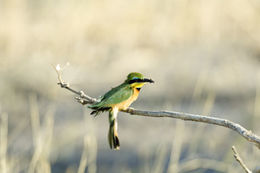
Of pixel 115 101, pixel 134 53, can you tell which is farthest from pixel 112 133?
pixel 134 53

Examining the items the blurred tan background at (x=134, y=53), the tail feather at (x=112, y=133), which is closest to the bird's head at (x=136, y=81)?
the tail feather at (x=112, y=133)

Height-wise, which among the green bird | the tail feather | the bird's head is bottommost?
the tail feather

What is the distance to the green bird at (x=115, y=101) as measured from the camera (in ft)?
7.67

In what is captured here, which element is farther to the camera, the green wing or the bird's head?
the bird's head

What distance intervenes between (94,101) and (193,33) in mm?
6933

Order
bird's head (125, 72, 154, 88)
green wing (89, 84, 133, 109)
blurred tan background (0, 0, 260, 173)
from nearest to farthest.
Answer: green wing (89, 84, 133, 109) → bird's head (125, 72, 154, 88) → blurred tan background (0, 0, 260, 173)

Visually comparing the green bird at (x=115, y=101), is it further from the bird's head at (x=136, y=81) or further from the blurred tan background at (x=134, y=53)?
the blurred tan background at (x=134, y=53)

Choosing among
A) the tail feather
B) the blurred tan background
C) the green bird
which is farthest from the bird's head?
the blurred tan background

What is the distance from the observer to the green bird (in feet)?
7.67

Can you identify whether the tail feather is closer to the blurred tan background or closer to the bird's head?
the bird's head

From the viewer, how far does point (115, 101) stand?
2377mm

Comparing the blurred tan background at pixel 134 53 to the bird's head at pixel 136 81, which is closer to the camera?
the bird's head at pixel 136 81

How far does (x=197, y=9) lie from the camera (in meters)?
9.06

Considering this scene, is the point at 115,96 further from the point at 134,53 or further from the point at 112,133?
the point at 134,53
